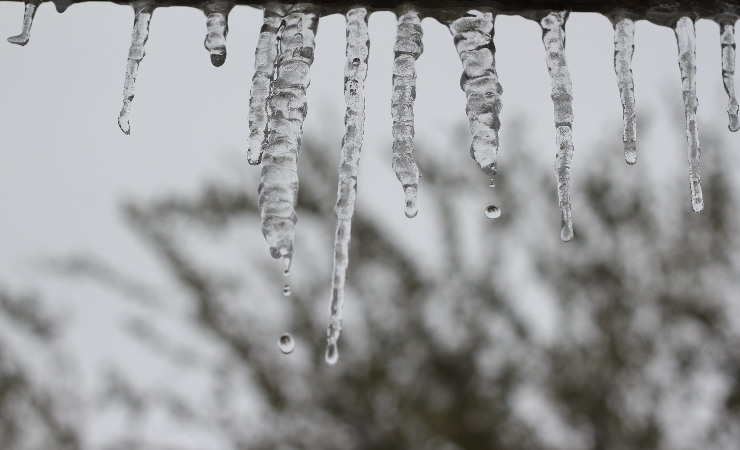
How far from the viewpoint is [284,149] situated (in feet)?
2.99

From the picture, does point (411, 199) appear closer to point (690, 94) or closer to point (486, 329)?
point (690, 94)

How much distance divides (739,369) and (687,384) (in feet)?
1.65

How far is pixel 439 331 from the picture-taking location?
617 cm

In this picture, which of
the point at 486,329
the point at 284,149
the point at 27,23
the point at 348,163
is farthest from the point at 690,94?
the point at 486,329

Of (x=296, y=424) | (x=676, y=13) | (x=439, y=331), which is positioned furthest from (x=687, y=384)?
(x=676, y=13)

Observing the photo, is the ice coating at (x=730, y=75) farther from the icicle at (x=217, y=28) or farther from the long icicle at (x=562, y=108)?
the icicle at (x=217, y=28)

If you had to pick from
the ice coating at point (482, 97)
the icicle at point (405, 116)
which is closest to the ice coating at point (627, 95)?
the ice coating at point (482, 97)

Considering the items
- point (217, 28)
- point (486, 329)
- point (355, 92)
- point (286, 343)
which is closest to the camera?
point (217, 28)

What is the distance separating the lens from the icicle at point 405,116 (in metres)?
0.93

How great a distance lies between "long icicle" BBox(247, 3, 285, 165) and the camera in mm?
852

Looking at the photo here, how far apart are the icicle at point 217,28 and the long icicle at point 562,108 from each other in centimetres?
50

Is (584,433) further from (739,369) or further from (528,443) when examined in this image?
(739,369)

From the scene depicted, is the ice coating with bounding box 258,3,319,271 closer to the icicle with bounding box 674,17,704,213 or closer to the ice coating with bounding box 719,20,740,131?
the icicle with bounding box 674,17,704,213

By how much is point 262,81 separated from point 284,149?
142 mm
